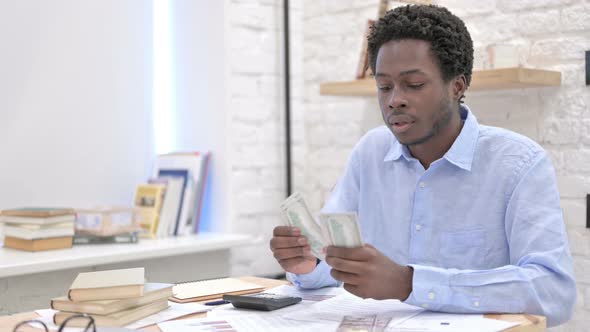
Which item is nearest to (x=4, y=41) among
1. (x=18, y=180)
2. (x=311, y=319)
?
(x=18, y=180)

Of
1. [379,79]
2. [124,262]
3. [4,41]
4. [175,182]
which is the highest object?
[4,41]

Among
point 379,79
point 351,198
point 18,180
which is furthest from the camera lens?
point 18,180

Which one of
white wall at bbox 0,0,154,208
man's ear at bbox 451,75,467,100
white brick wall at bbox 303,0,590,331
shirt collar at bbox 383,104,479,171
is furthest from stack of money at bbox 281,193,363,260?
white wall at bbox 0,0,154,208

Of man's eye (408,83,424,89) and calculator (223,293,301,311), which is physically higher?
man's eye (408,83,424,89)

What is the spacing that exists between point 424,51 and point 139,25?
5.23 feet

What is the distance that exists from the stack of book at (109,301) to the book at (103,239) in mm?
1190

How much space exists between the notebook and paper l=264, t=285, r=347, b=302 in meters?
0.05

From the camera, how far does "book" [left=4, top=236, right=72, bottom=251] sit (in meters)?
2.48

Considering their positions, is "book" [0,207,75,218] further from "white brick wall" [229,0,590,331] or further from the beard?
the beard

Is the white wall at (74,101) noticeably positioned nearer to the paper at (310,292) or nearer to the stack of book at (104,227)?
the stack of book at (104,227)

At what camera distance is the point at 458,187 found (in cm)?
177

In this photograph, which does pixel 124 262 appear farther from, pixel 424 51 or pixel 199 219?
pixel 424 51

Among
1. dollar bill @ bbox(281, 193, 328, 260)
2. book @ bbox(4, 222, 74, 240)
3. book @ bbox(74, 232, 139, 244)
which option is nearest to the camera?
dollar bill @ bbox(281, 193, 328, 260)

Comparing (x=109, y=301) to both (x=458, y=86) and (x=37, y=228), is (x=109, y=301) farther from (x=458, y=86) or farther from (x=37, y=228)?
(x=37, y=228)
